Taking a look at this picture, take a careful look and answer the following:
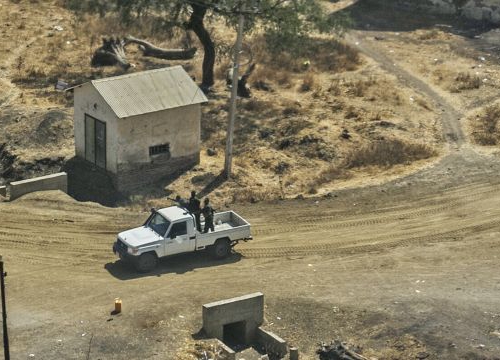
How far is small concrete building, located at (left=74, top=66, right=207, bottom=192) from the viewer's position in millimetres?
35625

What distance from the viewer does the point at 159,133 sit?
1438 inches

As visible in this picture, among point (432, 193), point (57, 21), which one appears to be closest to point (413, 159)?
point (432, 193)

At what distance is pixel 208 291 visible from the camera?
28.7m

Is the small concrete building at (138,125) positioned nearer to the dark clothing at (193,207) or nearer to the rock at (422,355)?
the dark clothing at (193,207)

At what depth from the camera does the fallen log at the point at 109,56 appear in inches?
1844

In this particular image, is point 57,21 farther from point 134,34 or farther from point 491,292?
point 491,292

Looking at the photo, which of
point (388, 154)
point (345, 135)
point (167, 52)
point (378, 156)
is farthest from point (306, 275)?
point (167, 52)

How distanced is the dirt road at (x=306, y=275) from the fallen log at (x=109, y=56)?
1329cm

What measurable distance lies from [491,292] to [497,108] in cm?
1514

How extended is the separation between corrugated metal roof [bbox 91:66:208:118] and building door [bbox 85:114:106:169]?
1.15 meters

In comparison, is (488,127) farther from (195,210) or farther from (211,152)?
(195,210)

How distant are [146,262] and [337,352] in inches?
260

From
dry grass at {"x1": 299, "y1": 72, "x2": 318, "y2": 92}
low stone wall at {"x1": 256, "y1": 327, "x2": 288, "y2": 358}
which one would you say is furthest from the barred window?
low stone wall at {"x1": 256, "y1": 327, "x2": 288, "y2": 358}

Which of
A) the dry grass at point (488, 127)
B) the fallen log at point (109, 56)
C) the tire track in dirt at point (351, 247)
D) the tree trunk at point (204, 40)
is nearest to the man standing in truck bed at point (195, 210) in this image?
the tire track in dirt at point (351, 247)
